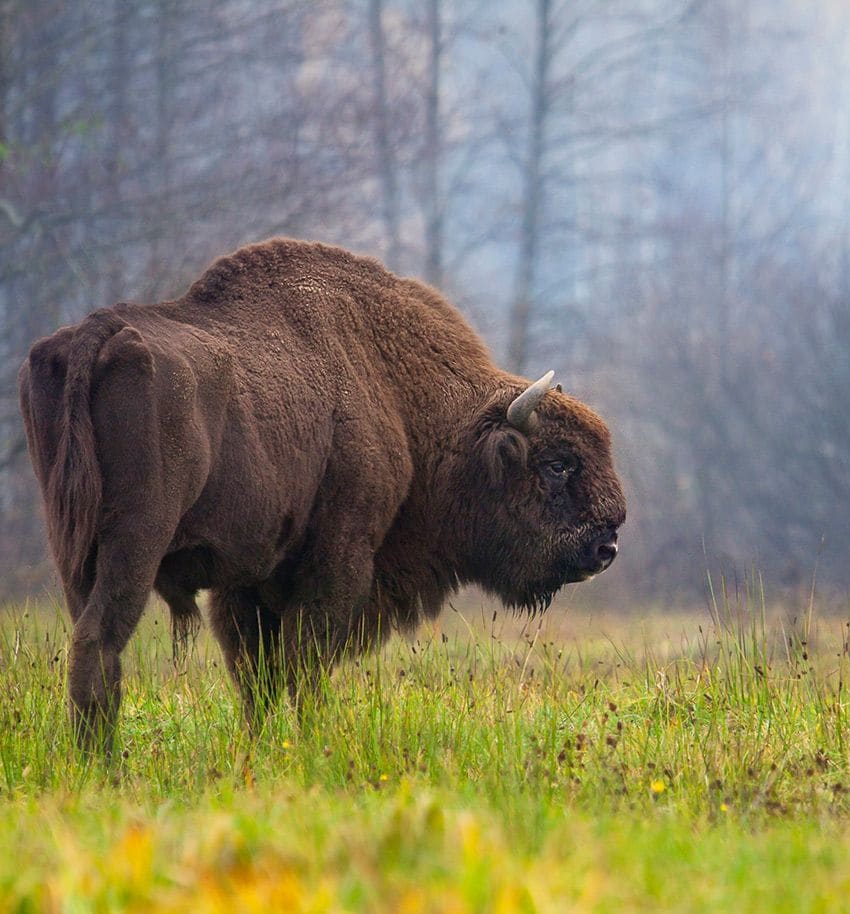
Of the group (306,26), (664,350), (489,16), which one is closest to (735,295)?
(664,350)

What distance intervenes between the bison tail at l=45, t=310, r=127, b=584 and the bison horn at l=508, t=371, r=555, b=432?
2.41 meters

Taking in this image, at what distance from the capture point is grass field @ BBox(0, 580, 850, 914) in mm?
2783

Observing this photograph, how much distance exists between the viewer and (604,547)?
7.33 metres

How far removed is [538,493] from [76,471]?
278 centimetres

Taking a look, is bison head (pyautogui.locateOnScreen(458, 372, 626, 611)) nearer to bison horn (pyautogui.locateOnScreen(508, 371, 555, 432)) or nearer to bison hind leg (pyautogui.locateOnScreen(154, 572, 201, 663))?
bison horn (pyautogui.locateOnScreen(508, 371, 555, 432))

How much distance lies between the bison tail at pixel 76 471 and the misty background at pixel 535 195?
355 inches

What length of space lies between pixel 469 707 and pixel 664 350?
18227 mm

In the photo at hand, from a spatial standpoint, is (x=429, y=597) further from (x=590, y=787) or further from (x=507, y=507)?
(x=590, y=787)

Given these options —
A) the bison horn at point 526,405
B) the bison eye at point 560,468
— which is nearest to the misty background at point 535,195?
the bison horn at point 526,405

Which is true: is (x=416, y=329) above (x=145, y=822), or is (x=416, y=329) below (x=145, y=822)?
above

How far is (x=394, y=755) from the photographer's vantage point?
5633 millimetres

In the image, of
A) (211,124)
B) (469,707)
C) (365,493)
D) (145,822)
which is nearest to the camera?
(145,822)

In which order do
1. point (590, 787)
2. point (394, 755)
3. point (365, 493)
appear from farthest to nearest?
point (365, 493), point (394, 755), point (590, 787)

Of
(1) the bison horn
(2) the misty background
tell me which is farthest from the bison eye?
(2) the misty background
